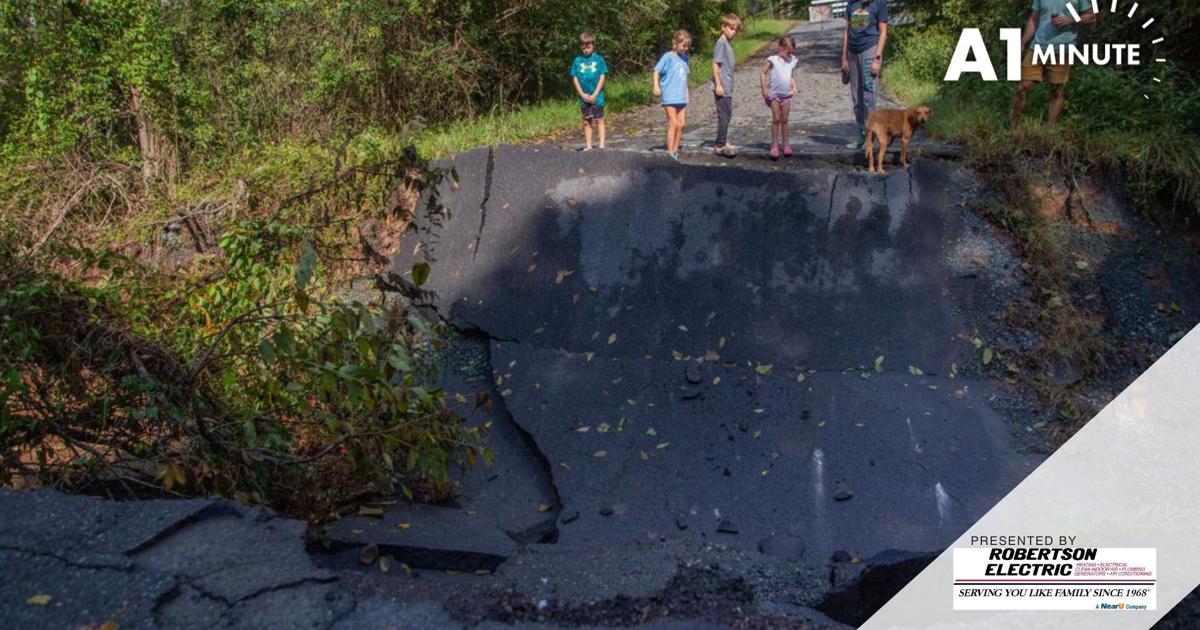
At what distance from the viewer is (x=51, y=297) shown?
18.2 ft

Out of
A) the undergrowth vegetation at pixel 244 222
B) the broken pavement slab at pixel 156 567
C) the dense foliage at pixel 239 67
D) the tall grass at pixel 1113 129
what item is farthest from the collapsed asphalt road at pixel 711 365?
the dense foliage at pixel 239 67

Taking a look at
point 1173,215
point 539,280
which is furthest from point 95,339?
point 1173,215

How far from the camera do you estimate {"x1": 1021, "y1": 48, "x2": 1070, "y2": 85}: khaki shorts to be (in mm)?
8219

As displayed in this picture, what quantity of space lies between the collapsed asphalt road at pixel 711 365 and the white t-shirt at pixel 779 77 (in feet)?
3.87

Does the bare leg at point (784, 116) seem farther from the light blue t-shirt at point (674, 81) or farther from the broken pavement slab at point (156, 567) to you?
the broken pavement slab at point (156, 567)

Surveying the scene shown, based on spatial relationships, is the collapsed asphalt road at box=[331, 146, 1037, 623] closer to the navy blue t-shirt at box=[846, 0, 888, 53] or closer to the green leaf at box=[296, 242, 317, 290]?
the green leaf at box=[296, 242, 317, 290]

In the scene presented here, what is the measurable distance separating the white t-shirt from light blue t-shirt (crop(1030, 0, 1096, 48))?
2.01m

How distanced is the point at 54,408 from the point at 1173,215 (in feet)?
26.2

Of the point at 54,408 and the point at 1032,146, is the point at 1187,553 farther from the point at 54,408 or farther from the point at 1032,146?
the point at 54,408

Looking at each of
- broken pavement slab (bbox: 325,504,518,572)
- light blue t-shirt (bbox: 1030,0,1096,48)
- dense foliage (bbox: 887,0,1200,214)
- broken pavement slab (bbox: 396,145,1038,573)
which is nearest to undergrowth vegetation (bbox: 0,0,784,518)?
broken pavement slab (bbox: 325,504,518,572)

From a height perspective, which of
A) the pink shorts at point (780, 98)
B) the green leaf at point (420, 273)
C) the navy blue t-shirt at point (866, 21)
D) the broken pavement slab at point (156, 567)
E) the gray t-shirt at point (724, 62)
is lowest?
the broken pavement slab at point (156, 567)

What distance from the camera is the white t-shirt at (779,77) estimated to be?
8.68 m

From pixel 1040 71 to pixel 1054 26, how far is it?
0.37 meters

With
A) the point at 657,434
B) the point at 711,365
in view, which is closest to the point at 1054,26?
the point at 711,365
